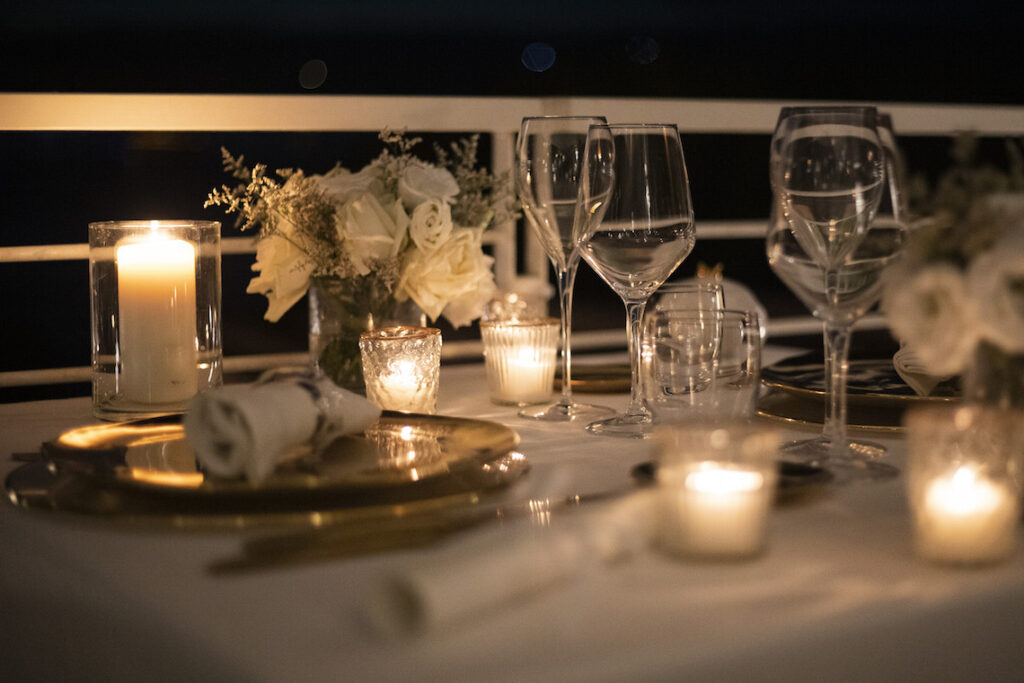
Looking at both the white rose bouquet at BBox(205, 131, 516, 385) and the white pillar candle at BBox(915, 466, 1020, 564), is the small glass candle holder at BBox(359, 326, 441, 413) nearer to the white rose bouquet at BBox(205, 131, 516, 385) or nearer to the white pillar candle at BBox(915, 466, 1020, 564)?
the white rose bouquet at BBox(205, 131, 516, 385)

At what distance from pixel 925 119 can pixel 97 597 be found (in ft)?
8.04

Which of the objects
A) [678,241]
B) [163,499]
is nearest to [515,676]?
[163,499]

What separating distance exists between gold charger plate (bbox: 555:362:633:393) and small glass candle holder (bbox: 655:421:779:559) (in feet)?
2.20

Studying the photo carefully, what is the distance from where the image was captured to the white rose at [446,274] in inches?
51.2

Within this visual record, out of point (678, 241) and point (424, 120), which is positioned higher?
point (424, 120)

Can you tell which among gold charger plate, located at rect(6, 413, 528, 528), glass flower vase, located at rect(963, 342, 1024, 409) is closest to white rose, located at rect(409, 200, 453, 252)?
gold charger plate, located at rect(6, 413, 528, 528)

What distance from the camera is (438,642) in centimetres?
58

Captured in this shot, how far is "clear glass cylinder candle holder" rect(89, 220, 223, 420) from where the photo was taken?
1.20 m

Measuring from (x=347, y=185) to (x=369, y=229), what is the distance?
3.0 inches

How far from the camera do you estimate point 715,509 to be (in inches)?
26.9

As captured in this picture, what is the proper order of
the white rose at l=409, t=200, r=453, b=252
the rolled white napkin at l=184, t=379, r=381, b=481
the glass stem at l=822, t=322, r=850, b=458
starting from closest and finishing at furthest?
the rolled white napkin at l=184, t=379, r=381, b=481
the glass stem at l=822, t=322, r=850, b=458
the white rose at l=409, t=200, r=453, b=252

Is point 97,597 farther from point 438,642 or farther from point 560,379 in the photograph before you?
point 560,379

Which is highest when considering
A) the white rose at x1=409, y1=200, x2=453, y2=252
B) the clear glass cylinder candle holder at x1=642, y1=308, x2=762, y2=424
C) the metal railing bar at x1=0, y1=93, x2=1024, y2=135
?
the metal railing bar at x1=0, y1=93, x2=1024, y2=135

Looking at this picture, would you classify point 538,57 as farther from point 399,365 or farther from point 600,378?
point 399,365
